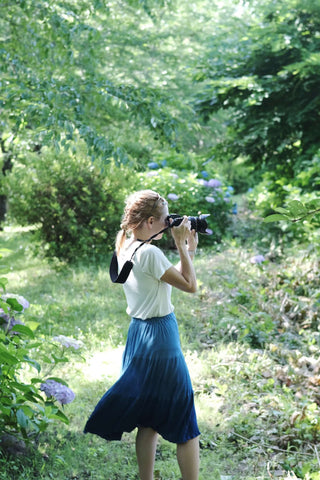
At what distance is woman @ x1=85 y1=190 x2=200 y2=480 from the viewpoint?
264cm

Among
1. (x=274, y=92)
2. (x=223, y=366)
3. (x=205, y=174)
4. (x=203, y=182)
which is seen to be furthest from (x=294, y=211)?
(x=205, y=174)

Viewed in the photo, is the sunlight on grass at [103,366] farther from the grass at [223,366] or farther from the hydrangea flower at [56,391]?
the hydrangea flower at [56,391]

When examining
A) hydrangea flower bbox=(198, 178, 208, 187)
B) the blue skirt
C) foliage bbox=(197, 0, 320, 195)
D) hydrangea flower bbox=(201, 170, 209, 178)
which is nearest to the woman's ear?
the blue skirt

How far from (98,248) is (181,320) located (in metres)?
3.01

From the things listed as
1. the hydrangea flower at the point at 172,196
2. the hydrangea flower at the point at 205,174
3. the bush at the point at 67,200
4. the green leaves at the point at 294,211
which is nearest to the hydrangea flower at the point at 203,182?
the hydrangea flower at the point at 205,174

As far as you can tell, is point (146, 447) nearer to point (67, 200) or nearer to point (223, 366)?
point (223, 366)

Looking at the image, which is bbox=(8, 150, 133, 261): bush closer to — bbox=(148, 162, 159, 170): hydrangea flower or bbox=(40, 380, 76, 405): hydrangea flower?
bbox=(148, 162, 159, 170): hydrangea flower

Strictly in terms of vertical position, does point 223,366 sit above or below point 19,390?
below

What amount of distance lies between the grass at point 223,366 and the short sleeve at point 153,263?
0.73 m

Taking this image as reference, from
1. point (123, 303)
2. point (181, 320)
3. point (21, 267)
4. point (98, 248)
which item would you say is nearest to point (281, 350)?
point (181, 320)

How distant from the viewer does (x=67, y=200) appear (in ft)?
26.8

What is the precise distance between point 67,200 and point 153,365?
5797 millimetres

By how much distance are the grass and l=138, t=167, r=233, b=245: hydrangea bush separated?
1.47 metres

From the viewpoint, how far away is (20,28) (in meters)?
6.21
